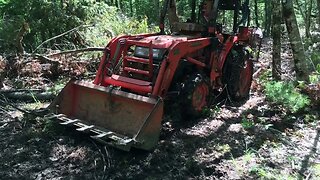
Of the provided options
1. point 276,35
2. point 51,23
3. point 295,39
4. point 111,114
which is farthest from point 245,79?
point 51,23

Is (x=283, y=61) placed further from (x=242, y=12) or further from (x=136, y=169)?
(x=136, y=169)

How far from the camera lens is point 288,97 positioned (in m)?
7.09

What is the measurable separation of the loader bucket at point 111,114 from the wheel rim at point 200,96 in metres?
1.20

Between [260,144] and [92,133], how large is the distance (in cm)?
251

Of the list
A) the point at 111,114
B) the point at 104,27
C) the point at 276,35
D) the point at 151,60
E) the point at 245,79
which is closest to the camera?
the point at 111,114

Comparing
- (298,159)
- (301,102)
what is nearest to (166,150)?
(298,159)

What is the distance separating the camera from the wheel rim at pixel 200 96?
6438 mm

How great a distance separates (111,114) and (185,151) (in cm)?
126

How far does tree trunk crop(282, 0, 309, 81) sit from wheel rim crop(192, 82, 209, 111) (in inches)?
93.8

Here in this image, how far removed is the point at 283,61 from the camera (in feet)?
44.5

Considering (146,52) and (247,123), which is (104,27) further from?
(247,123)

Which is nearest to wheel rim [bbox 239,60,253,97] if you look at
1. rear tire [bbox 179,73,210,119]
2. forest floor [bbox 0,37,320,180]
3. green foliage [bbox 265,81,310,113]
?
green foliage [bbox 265,81,310,113]

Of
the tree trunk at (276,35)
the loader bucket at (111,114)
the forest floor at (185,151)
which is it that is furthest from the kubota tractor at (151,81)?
the tree trunk at (276,35)

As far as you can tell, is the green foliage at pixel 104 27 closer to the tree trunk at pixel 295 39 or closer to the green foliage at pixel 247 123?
the tree trunk at pixel 295 39
